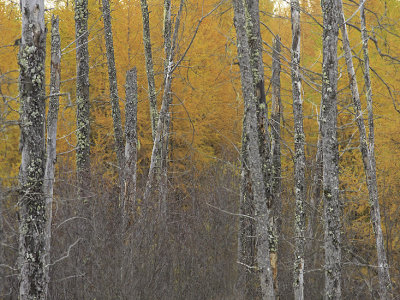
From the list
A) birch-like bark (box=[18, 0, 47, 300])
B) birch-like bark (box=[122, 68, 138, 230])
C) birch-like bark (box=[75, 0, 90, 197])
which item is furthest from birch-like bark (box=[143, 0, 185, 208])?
birch-like bark (box=[18, 0, 47, 300])

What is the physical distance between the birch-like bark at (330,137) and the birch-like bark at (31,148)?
12.2 feet

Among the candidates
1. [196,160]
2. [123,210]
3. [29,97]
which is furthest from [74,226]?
[196,160]

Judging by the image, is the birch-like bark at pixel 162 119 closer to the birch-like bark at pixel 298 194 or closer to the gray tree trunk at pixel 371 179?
the birch-like bark at pixel 298 194

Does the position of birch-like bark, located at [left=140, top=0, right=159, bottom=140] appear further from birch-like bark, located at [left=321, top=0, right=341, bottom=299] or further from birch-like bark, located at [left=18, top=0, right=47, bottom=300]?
birch-like bark, located at [left=18, top=0, right=47, bottom=300]

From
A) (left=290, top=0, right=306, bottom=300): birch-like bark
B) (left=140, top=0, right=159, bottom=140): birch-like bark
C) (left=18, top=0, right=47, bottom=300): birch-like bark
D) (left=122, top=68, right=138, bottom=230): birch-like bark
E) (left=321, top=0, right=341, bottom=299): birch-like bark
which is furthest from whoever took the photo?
(left=140, top=0, right=159, bottom=140): birch-like bark

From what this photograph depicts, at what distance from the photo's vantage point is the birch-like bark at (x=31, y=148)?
522 centimetres

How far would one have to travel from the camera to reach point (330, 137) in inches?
260

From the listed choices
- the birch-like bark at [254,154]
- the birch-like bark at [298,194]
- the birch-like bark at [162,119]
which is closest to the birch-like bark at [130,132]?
the birch-like bark at [162,119]

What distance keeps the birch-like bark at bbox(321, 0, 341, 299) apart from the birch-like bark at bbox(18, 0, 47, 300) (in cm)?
372

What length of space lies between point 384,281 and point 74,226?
6.01 m

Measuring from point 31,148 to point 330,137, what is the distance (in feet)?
12.8

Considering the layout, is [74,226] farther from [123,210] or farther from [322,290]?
[322,290]

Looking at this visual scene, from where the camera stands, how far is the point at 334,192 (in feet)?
21.8

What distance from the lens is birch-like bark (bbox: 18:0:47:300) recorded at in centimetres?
522
